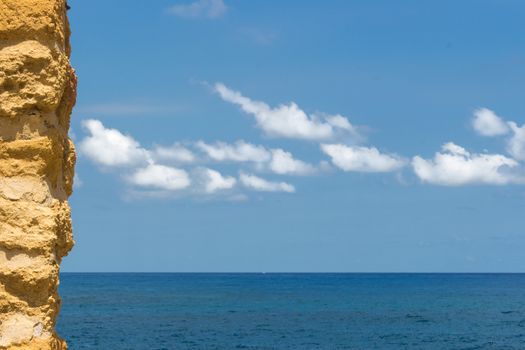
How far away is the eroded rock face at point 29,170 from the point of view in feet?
18.3

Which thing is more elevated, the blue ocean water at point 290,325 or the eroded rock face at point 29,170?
the eroded rock face at point 29,170

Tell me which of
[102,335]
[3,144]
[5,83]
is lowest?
[102,335]

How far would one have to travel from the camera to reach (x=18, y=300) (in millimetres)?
5598

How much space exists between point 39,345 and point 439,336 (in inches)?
2623

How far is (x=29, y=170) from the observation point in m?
5.64

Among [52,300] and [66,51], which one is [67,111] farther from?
[52,300]

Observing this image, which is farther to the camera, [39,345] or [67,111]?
[67,111]

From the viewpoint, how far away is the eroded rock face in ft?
18.3

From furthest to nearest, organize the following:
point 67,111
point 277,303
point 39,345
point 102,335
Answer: point 277,303, point 102,335, point 67,111, point 39,345

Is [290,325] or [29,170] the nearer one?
[29,170]

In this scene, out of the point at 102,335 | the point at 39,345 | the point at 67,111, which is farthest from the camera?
the point at 102,335

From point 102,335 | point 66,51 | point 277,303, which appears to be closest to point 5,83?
point 66,51

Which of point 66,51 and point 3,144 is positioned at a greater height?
point 66,51

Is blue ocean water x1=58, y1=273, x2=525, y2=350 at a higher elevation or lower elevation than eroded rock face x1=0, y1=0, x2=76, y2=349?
lower
